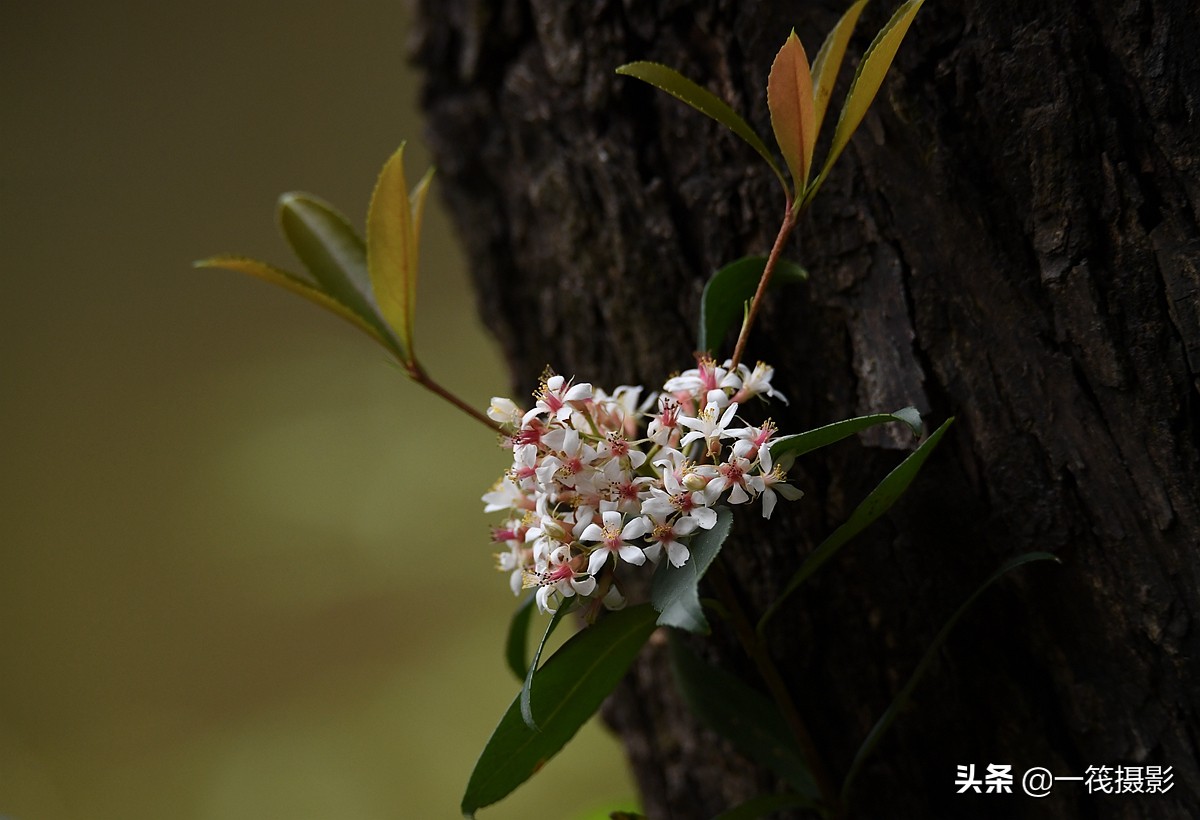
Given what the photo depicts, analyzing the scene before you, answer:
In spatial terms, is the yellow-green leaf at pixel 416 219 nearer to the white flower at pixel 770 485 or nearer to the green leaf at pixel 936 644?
the white flower at pixel 770 485

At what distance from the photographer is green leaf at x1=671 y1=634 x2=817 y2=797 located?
0.90 m

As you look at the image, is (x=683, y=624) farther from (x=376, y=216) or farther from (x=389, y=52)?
(x=389, y=52)

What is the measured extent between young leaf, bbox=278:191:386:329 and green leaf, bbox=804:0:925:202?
44 cm

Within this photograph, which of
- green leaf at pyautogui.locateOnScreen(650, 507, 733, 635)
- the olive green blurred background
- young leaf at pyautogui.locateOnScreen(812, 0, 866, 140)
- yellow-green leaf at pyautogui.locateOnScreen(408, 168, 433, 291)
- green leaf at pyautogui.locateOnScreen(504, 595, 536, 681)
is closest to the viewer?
green leaf at pyautogui.locateOnScreen(650, 507, 733, 635)

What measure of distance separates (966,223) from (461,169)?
708 mm

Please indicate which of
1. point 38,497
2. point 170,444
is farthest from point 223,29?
point 38,497

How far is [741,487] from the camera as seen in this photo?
2.23 ft

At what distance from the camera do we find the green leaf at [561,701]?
0.74 metres

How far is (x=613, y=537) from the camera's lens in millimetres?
674

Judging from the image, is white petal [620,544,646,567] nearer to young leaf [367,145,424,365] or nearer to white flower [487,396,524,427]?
white flower [487,396,524,427]

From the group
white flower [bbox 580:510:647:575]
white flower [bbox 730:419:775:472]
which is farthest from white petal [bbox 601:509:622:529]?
white flower [bbox 730:419:775:472]

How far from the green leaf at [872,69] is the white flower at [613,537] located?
31cm

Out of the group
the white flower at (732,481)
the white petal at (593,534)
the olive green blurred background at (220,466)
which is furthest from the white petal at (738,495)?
the olive green blurred background at (220,466)

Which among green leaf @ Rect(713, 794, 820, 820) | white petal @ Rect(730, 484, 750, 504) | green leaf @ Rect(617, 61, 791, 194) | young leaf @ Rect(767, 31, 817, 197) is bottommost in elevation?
green leaf @ Rect(713, 794, 820, 820)
